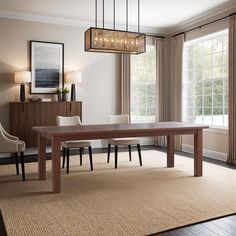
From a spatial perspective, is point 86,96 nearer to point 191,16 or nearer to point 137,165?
point 137,165

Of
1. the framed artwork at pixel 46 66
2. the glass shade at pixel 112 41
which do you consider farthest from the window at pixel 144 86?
the glass shade at pixel 112 41

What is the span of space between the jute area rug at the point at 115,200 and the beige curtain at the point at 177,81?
7.31 ft

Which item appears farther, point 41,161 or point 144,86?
point 144,86

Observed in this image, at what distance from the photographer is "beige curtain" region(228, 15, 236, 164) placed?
16.9ft

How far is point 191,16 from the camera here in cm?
601

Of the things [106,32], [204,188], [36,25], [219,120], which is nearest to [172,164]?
[204,188]

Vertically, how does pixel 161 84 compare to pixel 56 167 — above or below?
above

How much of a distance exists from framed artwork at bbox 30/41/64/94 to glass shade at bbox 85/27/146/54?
221cm

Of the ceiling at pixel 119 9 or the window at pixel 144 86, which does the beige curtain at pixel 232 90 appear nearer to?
the ceiling at pixel 119 9

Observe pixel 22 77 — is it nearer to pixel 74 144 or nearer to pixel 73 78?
pixel 73 78

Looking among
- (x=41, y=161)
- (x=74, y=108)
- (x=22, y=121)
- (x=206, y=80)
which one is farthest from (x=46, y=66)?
(x=206, y=80)

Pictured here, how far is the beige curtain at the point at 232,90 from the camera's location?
5156 mm

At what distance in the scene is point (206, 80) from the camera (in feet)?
20.0

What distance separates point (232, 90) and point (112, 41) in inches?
97.1
